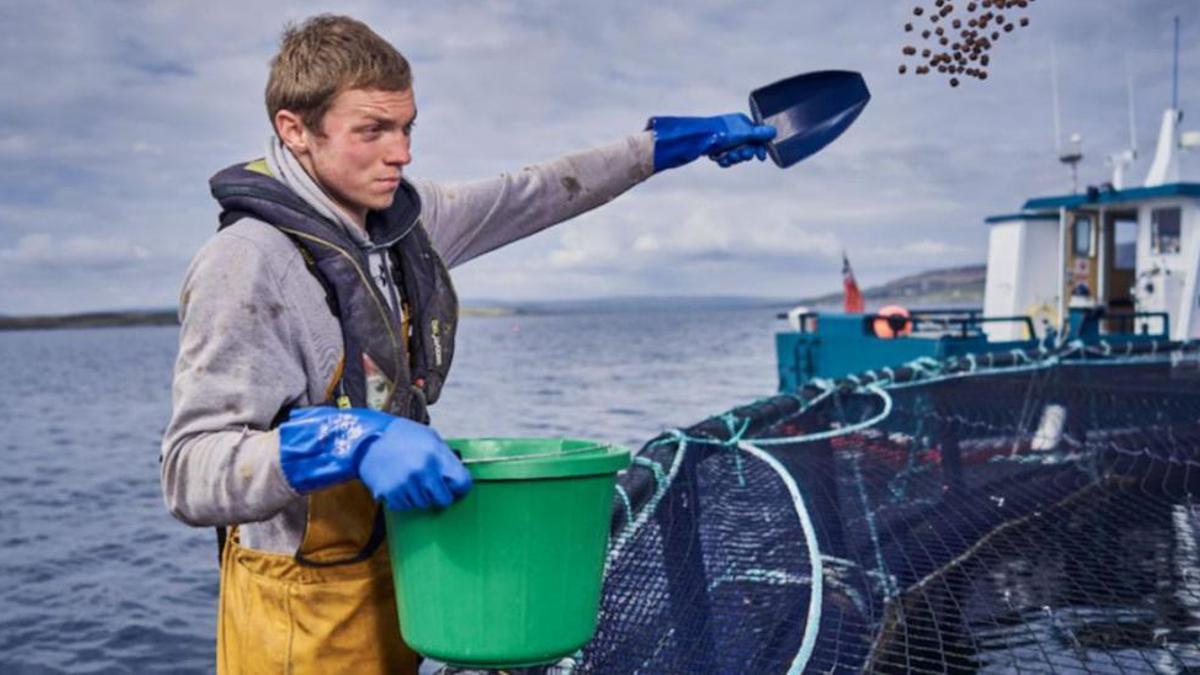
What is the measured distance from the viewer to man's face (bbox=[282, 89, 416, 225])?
85.1 inches

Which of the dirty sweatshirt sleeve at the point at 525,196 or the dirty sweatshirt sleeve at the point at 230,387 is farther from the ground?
the dirty sweatshirt sleeve at the point at 525,196

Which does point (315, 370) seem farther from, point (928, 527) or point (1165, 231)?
point (1165, 231)

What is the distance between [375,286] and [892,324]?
13772mm

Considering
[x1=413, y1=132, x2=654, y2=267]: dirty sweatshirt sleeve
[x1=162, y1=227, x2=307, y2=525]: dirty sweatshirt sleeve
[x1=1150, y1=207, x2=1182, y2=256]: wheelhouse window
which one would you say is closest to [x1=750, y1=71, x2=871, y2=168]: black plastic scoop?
[x1=413, y1=132, x2=654, y2=267]: dirty sweatshirt sleeve

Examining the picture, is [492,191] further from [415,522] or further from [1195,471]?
[1195,471]

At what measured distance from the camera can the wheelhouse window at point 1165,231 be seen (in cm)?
1474

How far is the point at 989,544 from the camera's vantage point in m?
5.36

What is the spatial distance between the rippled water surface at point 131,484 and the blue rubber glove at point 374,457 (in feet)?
26.6

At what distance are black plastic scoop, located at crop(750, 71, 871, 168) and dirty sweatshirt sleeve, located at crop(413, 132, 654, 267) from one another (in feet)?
1.91

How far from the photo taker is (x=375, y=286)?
2.29 metres

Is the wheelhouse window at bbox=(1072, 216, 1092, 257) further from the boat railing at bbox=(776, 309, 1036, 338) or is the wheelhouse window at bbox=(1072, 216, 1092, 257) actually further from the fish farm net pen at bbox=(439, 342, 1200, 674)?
the fish farm net pen at bbox=(439, 342, 1200, 674)

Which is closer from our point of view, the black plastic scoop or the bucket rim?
the bucket rim

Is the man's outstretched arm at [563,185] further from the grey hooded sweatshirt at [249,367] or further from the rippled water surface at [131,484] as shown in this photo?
the rippled water surface at [131,484]

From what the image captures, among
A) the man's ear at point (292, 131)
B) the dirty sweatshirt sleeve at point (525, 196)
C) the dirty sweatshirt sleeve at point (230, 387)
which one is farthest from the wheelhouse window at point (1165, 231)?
the dirty sweatshirt sleeve at point (230, 387)
